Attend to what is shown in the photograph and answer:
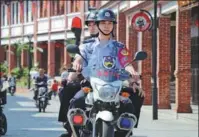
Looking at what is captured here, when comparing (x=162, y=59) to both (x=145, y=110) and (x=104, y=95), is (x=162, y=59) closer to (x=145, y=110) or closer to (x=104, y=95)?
(x=145, y=110)

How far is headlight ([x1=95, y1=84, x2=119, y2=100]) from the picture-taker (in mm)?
8198

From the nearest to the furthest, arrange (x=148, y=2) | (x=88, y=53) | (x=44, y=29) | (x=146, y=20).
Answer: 1. (x=88, y=53)
2. (x=146, y=20)
3. (x=148, y=2)
4. (x=44, y=29)

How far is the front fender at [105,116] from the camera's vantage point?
8031 mm

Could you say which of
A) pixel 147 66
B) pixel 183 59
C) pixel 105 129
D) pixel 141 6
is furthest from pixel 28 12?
pixel 105 129

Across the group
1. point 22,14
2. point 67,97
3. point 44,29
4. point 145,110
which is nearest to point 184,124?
point 145,110

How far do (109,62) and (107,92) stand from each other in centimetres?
44

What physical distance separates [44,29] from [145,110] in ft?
113

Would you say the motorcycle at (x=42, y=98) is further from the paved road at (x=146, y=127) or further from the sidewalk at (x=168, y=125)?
the sidewalk at (x=168, y=125)

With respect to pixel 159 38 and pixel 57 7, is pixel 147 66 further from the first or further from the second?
pixel 57 7

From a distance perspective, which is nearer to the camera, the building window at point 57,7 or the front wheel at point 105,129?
the front wheel at point 105,129

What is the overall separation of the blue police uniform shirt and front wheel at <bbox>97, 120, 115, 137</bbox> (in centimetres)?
57

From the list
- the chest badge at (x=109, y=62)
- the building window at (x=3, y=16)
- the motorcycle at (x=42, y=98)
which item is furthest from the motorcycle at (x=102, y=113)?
the building window at (x=3, y=16)

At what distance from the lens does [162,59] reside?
28.0 m

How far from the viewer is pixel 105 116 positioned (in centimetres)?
805
